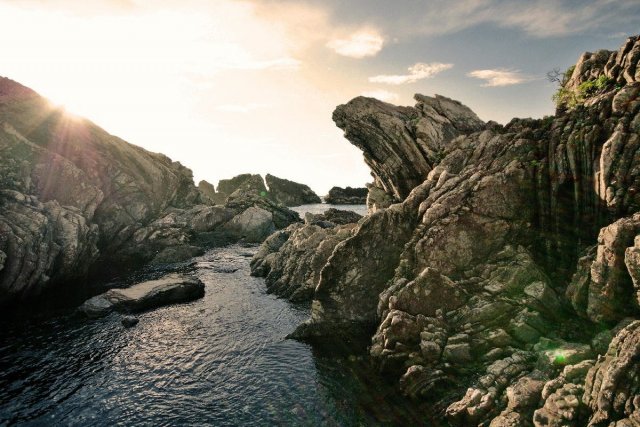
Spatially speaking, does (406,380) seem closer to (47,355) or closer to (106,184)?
(47,355)

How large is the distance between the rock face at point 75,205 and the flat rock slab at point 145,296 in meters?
9.24

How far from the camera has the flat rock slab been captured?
38750mm

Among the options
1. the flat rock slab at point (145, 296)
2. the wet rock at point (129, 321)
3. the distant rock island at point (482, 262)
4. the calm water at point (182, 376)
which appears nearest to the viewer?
the distant rock island at point (482, 262)

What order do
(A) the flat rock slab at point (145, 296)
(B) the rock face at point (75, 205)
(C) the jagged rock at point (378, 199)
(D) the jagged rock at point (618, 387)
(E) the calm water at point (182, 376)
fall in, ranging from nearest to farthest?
1. (D) the jagged rock at point (618, 387)
2. (E) the calm water at point (182, 376)
3. (A) the flat rock slab at point (145, 296)
4. (B) the rock face at point (75, 205)
5. (C) the jagged rock at point (378, 199)

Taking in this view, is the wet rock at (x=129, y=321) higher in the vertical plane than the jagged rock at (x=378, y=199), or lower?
lower

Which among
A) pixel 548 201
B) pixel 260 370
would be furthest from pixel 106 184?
pixel 548 201

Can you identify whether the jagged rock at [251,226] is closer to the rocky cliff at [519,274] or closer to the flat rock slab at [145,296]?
the flat rock slab at [145,296]

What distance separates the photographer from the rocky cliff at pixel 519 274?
17969mm

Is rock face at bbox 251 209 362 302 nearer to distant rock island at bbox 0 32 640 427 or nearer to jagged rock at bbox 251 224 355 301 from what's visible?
jagged rock at bbox 251 224 355 301

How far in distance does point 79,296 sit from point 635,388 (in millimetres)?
52543

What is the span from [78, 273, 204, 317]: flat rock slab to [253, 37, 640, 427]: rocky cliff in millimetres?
18559

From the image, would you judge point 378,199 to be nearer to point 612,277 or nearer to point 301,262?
point 301,262

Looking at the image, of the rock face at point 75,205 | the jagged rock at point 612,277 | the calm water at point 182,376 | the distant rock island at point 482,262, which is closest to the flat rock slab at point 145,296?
the distant rock island at point 482,262

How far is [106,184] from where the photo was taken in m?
70.1
